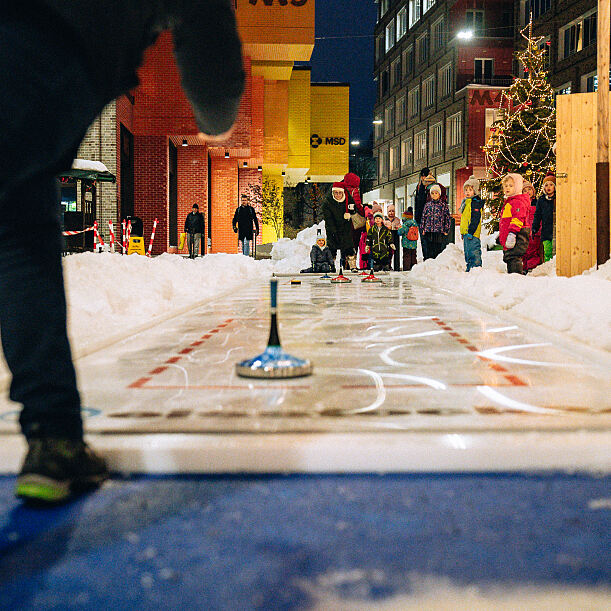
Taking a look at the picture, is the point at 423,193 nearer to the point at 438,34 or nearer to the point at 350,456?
the point at 350,456

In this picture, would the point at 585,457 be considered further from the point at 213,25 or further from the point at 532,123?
the point at 532,123

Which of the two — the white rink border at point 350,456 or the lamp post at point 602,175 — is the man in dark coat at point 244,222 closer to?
the lamp post at point 602,175

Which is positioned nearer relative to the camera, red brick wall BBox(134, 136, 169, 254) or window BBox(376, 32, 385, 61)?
red brick wall BBox(134, 136, 169, 254)

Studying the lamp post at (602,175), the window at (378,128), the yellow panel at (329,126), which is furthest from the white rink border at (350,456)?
the window at (378,128)

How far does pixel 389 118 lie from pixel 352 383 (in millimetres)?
62041

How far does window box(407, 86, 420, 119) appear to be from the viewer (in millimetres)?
56750

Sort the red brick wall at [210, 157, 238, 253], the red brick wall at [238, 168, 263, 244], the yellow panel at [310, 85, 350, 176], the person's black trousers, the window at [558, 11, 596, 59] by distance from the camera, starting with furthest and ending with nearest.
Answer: the yellow panel at [310, 85, 350, 176] < the red brick wall at [238, 168, 263, 244] < the red brick wall at [210, 157, 238, 253] < the window at [558, 11, 596, 59] < the person's black trousers

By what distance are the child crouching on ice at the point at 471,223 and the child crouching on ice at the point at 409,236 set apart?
15.5 ft

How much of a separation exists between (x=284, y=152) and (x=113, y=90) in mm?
38787

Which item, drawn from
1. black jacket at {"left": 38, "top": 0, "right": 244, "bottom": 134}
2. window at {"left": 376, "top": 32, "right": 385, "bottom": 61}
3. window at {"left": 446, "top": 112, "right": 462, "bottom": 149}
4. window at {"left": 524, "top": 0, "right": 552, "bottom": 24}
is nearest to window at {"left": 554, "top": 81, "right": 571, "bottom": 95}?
window at {"left": 524, "top": 0, "right": 552, "bottom": 24}

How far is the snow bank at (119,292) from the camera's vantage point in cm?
762

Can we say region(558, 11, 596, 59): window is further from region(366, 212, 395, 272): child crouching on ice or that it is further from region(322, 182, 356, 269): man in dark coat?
region(322, 182, 356, 269): man in dark coat

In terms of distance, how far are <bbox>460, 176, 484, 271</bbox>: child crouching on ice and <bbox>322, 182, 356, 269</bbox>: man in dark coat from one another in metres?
3.11

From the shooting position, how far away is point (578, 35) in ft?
122
